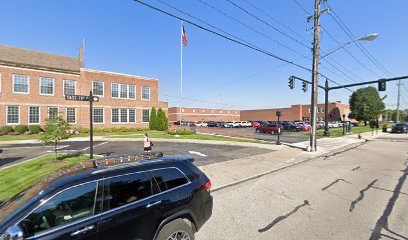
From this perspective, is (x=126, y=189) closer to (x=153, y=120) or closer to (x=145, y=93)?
(x=153, y=120)

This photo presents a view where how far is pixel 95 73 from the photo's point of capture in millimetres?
32625

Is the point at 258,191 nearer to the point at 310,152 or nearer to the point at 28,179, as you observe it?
the point at 28,179

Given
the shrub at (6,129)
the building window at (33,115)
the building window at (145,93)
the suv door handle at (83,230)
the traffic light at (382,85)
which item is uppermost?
the building window at (145,93)

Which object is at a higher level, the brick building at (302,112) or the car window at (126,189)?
the brick building at (302,112)

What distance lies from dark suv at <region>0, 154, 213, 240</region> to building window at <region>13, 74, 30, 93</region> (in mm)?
31696

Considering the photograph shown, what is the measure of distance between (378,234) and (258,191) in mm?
3302

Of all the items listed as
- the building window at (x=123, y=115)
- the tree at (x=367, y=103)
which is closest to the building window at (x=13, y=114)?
the building window at (x=123, y=115)

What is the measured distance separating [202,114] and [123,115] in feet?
171

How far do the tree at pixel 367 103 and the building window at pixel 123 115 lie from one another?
58214 mm

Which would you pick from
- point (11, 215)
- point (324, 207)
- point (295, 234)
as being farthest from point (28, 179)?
point (324, 207)

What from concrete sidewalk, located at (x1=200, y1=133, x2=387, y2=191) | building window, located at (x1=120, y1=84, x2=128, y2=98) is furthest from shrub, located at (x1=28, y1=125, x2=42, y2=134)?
concrete sidewalk, located at (x1=200, y1=133, x2=387, y2=191)

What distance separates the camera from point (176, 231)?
3484mm

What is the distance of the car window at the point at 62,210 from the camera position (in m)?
2.49

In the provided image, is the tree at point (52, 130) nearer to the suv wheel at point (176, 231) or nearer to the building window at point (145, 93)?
the suv wheel at point (176, 231)
